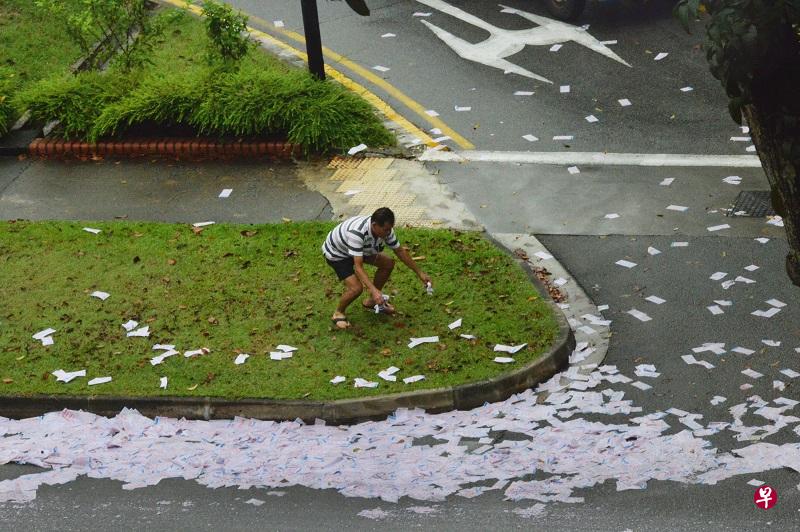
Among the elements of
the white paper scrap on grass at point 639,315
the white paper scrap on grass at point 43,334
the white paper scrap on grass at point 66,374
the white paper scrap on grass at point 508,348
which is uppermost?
the white paper scrap on grass at point 639,315

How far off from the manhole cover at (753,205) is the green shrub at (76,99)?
7.17 metres

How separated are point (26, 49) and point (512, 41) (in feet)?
22.4

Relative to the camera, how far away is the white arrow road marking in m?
15.7

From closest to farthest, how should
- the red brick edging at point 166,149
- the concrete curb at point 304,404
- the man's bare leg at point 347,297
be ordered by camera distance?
1. the concrete curb at point 304,404
2. the man's bare leg at point 347,297
3. the red brick edging at point 166,149

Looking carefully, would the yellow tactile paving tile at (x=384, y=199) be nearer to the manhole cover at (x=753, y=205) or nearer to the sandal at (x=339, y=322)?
the sandal at (x=339, y=322)

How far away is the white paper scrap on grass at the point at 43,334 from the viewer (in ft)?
33.0

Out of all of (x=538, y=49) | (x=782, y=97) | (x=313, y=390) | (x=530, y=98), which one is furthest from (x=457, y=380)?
(x=538, y=49)

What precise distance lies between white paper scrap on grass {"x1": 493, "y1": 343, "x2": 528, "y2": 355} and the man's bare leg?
1224 mm

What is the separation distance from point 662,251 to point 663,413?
2.86 meters

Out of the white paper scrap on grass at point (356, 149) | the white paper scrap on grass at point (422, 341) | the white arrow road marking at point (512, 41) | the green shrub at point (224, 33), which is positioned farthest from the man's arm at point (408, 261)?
the white arrow road marking at point (512, 41)

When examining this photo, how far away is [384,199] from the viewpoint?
1256 centimetres

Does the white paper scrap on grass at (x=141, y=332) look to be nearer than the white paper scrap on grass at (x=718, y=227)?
Yes

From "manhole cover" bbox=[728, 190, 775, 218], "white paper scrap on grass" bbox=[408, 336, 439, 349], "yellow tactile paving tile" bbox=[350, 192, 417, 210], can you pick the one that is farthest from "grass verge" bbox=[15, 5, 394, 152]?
"white paper scrap on grass" bbox=[408, 336, 439, 349]

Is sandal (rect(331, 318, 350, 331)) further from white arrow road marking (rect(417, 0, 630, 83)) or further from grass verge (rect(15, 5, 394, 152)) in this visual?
white arrow road marking (rect(417, 0, 630, 83))
